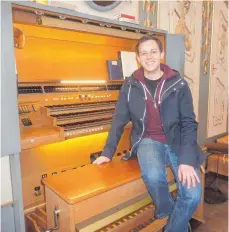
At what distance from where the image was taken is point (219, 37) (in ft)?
13.0

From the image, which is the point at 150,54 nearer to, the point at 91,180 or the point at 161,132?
the point at 161,132

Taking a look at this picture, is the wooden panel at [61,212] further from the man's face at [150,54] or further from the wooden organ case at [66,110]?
the man's face at [150,54]

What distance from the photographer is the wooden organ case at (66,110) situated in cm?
160

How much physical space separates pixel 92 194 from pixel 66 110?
0.79m

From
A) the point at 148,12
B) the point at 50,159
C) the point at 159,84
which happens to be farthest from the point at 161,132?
the point at 148,12

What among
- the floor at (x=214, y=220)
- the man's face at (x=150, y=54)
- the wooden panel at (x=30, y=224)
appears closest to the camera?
the man's face at (x=150, y=54)

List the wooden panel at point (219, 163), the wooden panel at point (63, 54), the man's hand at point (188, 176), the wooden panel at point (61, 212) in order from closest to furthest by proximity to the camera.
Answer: the wooden panel at point (61, 212), the man's hand at point (188, 176), the wooden panel at point (63, 54), the wooden panel at point (219, 163)

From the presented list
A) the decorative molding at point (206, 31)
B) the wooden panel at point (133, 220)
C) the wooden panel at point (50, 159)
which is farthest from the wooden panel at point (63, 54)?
the decorative molding at point (206, 31)

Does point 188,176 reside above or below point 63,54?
below

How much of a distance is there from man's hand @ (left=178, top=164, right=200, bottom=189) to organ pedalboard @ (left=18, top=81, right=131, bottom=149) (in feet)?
2.45

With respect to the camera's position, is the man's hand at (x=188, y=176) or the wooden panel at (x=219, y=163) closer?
the man's hand at (x=188, y=176)

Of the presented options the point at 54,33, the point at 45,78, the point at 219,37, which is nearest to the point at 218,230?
the point at 45,78

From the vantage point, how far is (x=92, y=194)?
146 cm

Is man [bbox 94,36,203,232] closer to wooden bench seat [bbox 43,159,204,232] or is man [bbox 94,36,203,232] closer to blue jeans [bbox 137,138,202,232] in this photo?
blue jeans [bbox 137,138,202,232]
